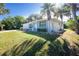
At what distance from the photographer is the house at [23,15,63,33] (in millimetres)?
3102

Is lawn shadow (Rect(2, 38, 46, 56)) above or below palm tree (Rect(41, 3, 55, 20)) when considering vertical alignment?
below

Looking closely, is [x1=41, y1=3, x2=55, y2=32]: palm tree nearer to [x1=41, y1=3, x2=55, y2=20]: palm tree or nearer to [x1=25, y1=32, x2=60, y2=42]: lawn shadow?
[x1=41, y1=3, x2=55, y2=20]: palm tree

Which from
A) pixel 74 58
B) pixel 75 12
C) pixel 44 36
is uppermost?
pixel 75 12

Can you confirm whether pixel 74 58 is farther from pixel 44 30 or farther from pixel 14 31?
pixel 14 31

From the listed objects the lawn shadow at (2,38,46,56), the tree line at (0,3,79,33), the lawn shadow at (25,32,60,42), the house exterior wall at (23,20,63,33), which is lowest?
the lawn shadow at (2,38,46,56)

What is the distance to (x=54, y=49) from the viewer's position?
10.2ft

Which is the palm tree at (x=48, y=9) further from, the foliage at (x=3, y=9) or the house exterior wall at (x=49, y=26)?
the foliage at (x=3, y=9)

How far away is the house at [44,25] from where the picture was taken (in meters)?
3.10

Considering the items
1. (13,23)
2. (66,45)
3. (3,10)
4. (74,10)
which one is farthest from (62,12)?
(3,10)

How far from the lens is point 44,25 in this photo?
3119 millimetres

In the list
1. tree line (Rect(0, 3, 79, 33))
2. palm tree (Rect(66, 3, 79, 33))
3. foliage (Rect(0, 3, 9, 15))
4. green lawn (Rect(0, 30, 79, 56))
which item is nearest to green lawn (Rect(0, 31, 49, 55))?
green lawn (Rect(0, 30, 79, 56))

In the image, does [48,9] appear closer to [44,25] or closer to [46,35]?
[44,25]

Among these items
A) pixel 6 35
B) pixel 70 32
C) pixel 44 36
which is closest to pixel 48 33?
pixel 44 36

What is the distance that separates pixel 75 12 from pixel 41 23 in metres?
0.45
